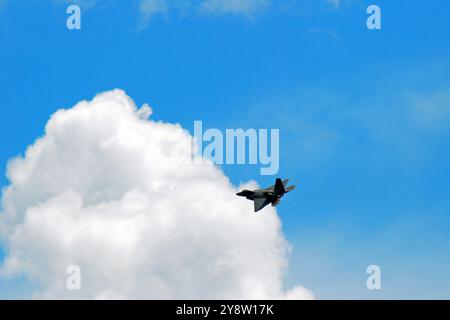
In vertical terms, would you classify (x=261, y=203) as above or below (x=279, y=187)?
below

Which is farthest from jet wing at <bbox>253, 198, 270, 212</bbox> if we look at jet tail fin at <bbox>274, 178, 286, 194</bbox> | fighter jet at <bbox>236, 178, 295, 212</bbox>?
jet tail fin at <bbox>274, 178, 286, 194</bbox>

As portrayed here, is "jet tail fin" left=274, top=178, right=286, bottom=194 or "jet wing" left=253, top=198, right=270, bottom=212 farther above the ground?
"jet tail fin" left=274, top=178, right=286, bottom=194

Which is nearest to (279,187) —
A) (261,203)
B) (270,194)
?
(270,194)

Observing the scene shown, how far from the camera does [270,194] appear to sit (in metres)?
153

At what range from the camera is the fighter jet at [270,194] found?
153m

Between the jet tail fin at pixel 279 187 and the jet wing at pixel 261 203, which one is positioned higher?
the jet tail fin at pixel 279 187

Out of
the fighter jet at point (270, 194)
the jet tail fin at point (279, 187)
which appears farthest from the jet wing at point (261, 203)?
the jet tail fin at point (279, 187)

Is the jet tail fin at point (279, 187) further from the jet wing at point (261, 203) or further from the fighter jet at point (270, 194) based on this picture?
the jet wing at point (261, 203)

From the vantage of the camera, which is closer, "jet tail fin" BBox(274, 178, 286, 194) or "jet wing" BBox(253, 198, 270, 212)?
"jet tail fin" BBox(274, 178, 286, 194)

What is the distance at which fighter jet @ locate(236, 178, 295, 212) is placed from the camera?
153 metres

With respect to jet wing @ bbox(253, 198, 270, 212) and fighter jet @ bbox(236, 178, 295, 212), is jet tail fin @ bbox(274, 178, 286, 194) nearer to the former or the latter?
fighter jet @ bbox(236, 178, 295, 212)

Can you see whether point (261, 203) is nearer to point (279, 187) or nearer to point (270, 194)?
point (270, 194)
